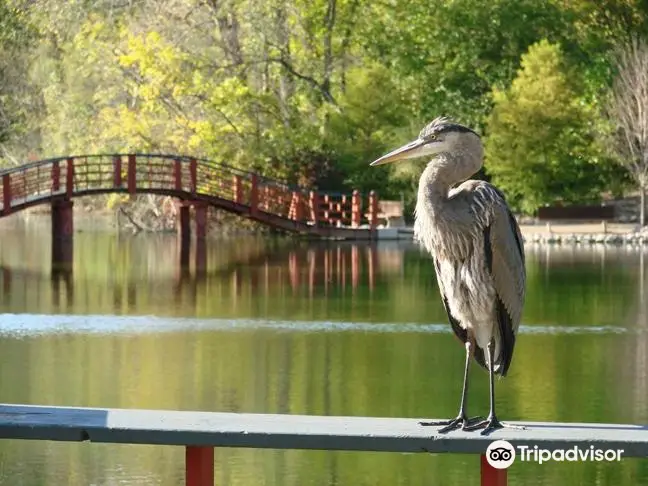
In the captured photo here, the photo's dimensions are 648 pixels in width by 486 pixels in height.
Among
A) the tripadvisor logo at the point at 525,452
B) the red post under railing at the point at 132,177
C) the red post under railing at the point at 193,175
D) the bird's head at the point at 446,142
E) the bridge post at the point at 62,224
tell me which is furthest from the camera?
the red post under railing at the point at 193,175

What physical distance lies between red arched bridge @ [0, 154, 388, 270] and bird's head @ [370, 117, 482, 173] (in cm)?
2482

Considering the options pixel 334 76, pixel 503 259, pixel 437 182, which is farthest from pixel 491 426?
pixel 334 76

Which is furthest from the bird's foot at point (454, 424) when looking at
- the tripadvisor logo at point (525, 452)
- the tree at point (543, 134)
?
the tree at point (543, 134)

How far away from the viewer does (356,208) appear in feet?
129

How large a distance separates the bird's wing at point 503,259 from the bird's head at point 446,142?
20 cm

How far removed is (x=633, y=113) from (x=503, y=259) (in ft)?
110

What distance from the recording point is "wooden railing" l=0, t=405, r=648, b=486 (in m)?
7.50

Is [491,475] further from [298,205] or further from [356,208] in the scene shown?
[356,208]

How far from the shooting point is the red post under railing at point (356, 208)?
39.2 metres

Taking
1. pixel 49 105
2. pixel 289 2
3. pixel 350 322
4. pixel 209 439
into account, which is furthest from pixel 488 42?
pixel 209 439

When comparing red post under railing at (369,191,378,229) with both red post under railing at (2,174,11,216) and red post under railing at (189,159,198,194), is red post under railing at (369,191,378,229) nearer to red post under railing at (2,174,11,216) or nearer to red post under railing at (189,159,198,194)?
red post under railing at (189,159,198,194)

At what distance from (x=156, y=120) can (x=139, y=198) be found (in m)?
2.86

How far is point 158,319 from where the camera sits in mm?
21188

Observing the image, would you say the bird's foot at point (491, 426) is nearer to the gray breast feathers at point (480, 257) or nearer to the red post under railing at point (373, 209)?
the gray breast feathers at point (480, 257)
